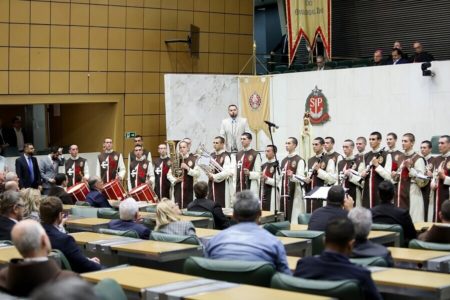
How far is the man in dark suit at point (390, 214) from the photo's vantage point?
784 centimetres

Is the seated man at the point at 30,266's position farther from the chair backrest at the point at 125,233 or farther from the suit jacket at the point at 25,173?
the suit jacket at the point at 25,173

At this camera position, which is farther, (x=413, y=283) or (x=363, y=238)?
(x=363, y=238)

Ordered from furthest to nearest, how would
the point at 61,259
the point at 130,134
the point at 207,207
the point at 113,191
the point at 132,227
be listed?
the point at 130,134 < the point at 113,191 < the point at 207,207 < the point at 132,227 < the point at 61,259

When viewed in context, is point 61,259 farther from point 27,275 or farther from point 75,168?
point 75,168

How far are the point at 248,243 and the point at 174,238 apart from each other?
155 cm

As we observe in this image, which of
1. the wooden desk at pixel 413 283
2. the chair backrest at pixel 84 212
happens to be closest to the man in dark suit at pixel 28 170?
the chair backrest at pixel 84 212

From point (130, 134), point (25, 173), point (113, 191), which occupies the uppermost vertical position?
point (130, 134)

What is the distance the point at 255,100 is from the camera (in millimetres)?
17391

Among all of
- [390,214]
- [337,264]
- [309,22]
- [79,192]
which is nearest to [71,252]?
[337,264]

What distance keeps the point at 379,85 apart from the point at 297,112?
2.20 m

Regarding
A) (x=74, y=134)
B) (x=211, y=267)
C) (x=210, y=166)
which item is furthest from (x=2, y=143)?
(x=211, y=267)

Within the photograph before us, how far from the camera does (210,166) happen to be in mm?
14289

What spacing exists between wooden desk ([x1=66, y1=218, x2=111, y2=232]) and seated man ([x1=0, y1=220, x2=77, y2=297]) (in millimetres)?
4071

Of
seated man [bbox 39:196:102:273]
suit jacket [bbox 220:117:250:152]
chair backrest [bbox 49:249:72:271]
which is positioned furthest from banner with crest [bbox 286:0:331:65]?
chair backrest [bbox 49:249:72:271]
